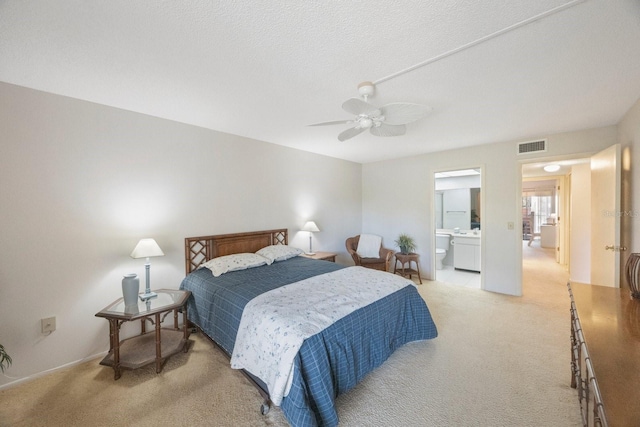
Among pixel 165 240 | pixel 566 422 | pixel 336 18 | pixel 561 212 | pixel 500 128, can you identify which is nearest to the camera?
pixel 336 18

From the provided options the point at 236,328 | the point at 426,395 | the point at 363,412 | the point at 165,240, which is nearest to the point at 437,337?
the point at 426,395

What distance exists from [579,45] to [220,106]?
2.95 meters

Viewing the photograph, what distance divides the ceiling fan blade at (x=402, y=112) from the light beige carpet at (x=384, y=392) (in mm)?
2234

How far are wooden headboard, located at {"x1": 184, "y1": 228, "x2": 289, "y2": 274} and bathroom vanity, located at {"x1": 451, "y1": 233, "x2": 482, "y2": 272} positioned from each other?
4.09 meters

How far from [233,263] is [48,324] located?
165cm

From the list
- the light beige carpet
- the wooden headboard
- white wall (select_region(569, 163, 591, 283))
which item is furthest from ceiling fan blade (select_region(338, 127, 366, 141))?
white wall (select_region(569, 163, 591, 283))

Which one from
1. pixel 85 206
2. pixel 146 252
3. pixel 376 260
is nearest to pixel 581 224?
pixel 376 260

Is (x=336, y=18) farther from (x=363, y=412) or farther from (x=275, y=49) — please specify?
(x=363, y=412)

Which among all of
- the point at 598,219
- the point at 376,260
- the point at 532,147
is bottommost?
the point at 376,260

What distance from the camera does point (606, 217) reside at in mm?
2797

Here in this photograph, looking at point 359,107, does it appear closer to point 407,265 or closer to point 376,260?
point 376,260

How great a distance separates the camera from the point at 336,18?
4.54 ft

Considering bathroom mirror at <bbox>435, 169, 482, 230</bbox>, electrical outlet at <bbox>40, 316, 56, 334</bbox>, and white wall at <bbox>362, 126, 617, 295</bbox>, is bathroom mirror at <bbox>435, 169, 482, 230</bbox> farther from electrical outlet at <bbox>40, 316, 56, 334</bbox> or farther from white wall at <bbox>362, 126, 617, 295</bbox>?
electrical outlet at <bbox>40, 316, 56, 334</bbox>

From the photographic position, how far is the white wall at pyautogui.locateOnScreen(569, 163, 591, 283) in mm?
4328
